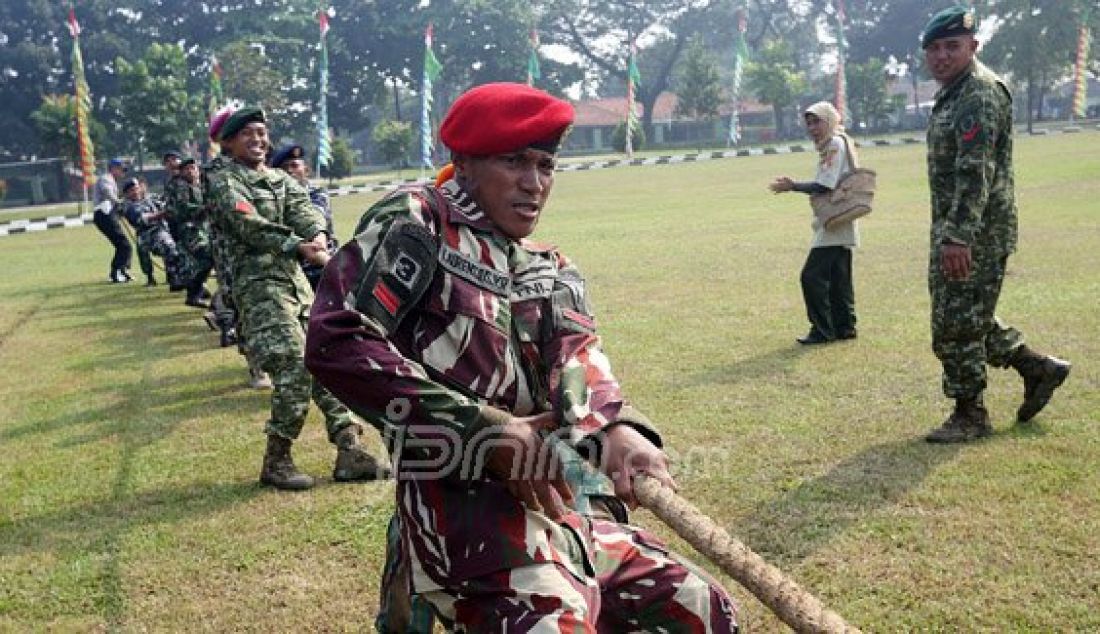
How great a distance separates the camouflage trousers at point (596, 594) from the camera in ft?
7.10

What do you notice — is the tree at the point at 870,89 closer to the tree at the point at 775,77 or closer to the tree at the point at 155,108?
the tree at the point at 775,77

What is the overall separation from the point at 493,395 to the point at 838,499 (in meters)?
2.89

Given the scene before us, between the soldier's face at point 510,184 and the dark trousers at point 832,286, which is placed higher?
the soldier's face at point 510,184

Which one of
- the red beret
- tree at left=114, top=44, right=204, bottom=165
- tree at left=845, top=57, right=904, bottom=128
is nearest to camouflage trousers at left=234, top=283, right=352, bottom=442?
the red beret

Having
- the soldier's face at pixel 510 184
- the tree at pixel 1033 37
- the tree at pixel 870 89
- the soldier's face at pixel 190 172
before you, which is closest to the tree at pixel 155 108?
the soldier's face at pixel 190 172

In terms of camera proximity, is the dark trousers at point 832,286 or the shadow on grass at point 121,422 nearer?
the shadow on grass at point 121,422

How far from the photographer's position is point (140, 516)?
5250mm

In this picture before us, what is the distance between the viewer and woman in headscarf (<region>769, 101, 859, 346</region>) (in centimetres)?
806

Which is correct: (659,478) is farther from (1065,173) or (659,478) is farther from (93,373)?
(1065,173)

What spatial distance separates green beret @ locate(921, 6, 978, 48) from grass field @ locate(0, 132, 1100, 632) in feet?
7.04

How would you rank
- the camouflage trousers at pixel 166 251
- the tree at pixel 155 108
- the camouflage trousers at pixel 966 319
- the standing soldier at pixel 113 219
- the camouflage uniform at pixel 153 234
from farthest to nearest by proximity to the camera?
the tree at pixel 155 108
the standing soldier at pixel 113 219
the camouflage uniform at pixel 153 234
the camouflage trousers at pixel 166 251
the camouflage trousers at pixel 966 319

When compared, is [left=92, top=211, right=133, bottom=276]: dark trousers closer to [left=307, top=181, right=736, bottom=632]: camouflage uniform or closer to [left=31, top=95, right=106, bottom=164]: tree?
[left=307, top=181, right=736, bottom=632]: camouflage uniform

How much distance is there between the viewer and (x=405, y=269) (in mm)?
2266

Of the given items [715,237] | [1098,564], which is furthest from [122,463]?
[715,237]
